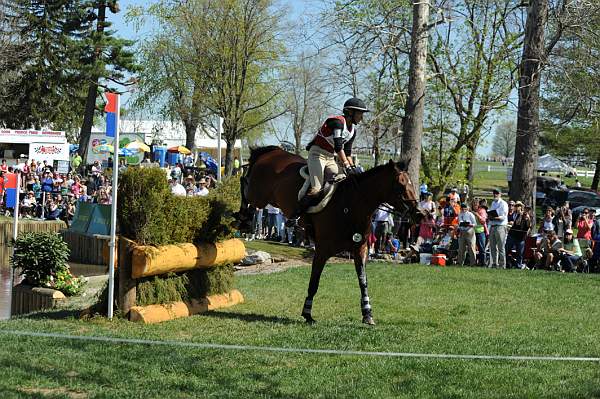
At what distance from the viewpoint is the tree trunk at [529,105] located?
75.4 feet

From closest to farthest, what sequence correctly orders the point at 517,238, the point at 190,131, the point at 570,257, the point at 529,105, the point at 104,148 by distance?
1. the point at 570,257
2. the point at 517,238
3. the point at 529,105
4. the point at 104,148
5. the point at 190,131

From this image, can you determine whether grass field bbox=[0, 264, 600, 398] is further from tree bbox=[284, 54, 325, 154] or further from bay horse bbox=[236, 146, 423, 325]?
tree bbox=[284, 54, 325, 154]

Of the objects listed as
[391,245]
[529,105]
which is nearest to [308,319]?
[391,245]

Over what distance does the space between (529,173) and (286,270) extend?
9.65 metres

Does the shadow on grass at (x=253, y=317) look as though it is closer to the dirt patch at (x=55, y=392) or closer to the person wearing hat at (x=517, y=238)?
the dirt patch at (x=55, y=392)

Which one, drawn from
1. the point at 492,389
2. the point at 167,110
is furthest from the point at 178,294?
the point at 167,110

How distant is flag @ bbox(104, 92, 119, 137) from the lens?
1128cm

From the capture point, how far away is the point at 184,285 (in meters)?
12.0

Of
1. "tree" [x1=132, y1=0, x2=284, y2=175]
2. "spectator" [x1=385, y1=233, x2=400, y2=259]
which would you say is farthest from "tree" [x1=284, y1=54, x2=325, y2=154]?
"spectator" [x1=385, y1=233, x2=400, y2=259]

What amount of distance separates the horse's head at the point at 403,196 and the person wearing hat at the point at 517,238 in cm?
1050

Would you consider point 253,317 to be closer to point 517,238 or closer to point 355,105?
point 355,105

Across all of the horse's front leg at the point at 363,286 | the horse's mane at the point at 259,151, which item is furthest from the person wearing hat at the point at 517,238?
the horse's front leg at the point at 363,286

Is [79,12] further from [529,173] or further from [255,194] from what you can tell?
[255,194]

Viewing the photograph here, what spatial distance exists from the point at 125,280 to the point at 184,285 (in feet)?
4.05
